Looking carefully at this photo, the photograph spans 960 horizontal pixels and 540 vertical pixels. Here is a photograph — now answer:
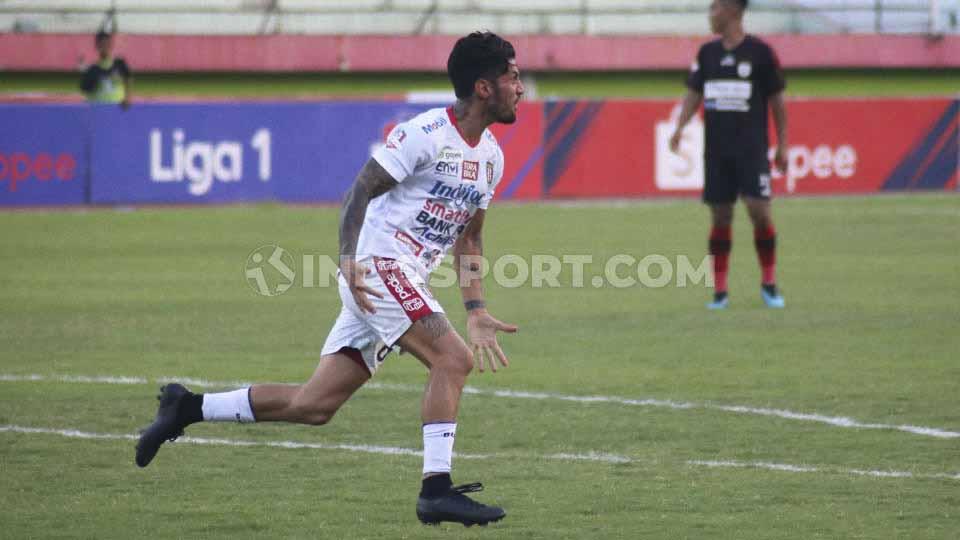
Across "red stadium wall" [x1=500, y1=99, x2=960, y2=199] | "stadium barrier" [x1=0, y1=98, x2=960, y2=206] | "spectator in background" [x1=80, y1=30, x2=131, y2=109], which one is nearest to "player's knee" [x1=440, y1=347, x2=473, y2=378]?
"stadium barrier" [x1=0, y1=98, x2=960, y2=206]

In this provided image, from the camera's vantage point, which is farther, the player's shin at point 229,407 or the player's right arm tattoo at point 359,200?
the player's shin at point 229,407

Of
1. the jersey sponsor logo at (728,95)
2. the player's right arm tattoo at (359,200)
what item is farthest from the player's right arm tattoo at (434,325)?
the jersey sponsor logo at (728,95)

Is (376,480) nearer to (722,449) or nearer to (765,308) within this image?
(722,449)

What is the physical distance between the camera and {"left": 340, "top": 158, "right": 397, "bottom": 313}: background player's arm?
6.02 m

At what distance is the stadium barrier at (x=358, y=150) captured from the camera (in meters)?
23.2

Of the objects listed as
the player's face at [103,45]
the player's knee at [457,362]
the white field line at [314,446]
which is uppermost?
the player's face at [103,45]

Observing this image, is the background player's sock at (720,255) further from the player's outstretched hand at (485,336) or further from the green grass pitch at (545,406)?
the player's outstretched hand at (485,336)

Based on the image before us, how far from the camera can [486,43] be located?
6215mm

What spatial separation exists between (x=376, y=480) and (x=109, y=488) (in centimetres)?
108

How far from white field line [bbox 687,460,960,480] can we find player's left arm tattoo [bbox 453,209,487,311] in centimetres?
136

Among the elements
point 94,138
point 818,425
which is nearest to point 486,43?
point 818,425

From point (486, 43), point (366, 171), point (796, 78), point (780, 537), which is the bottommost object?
point (780, 537)

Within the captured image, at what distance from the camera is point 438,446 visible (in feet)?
19.7

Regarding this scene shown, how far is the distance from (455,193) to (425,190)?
0.38 ft
